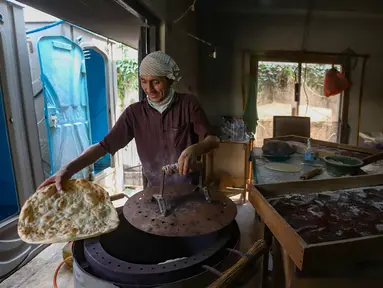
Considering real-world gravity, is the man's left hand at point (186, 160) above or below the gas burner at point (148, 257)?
above

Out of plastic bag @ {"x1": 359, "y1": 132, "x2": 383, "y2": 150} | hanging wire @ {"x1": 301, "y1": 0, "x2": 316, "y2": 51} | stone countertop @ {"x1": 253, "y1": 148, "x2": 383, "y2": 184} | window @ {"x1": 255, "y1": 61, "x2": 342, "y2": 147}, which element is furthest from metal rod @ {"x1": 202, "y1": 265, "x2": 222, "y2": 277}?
hanging wire @ {"x1": 301, "y1": 0, "x2": 316, "y2": 51}

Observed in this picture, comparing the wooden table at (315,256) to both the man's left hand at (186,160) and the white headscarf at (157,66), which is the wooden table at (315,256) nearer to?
the man's left hand at (186,160)

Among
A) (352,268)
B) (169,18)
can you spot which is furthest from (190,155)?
(169,18)

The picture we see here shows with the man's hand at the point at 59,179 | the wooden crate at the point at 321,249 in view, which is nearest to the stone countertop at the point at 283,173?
the wooden crate at the point at 321,249

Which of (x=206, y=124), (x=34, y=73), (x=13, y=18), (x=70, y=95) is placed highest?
(x=13, y=18)

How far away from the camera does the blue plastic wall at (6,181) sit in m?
2.01

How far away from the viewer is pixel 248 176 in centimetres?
356

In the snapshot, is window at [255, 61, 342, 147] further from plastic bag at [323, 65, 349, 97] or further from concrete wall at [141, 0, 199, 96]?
concrete wall at [141, 0, 199, 96]

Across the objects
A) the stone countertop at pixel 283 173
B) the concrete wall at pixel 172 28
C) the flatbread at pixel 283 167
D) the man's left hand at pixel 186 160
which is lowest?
the stone countertop at pixel 283 173

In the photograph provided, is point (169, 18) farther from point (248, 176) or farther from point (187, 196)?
point (248, 176)

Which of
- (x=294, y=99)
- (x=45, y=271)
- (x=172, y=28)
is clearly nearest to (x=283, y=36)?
(x=294, y=99)

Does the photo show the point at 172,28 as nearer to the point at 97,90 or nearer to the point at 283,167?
the point at 283,167

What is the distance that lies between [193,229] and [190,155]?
344 millimetres

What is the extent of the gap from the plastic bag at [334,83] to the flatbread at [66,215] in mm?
4105
